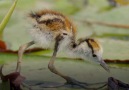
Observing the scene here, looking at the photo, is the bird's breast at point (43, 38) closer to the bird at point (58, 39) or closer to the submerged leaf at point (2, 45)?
the bird at point (58, 39)

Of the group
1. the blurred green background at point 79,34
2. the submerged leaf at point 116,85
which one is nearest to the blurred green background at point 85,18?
the blurred green background at point 79,34

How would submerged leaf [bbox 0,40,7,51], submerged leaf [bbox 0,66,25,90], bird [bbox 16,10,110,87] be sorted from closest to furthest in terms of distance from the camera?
submerged leaf [bbox 0,66,25,90] → bird [bbox 16,10,110,87] → submerged leaf [bbox 0,40,7,51]

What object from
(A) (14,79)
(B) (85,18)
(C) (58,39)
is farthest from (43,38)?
(B) (85,18)

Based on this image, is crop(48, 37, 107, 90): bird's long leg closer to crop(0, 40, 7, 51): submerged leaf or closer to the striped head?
the striped head

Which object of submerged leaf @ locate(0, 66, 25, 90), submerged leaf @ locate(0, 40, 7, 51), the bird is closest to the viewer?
submerged leaf @ locate(0, 66, 25, 90)

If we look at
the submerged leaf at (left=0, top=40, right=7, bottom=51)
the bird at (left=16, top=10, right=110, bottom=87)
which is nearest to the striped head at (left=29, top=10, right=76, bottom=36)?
the bird at (left=16, top=10, right=110, bottom=87)

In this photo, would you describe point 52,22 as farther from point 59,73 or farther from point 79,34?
point 79,34

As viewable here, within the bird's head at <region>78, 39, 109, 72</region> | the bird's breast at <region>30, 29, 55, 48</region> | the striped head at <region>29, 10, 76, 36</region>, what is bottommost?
the bird's head at <region>78, 39, 109, 72</region>
